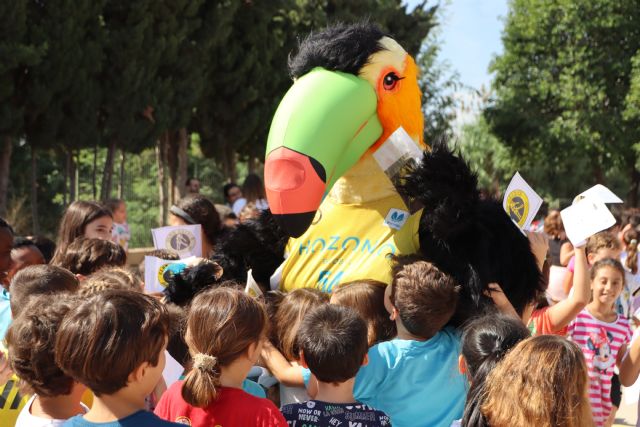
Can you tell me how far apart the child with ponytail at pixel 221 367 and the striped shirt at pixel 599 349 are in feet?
9.05

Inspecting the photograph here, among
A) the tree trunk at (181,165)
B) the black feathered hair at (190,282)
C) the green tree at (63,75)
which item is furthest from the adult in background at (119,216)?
the tree trunk at (181,165)

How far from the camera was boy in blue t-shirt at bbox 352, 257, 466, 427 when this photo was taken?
9.99 ft

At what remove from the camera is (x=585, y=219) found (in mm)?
3609

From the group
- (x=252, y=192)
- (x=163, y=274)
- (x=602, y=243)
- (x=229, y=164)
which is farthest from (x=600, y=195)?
(x=229, y=164)

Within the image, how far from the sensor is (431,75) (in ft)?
66.8

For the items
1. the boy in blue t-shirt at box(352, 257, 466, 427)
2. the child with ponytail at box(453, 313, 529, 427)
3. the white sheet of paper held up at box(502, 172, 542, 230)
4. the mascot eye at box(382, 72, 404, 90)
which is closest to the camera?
the child with ponytail at box(453, 313, 529, 427)

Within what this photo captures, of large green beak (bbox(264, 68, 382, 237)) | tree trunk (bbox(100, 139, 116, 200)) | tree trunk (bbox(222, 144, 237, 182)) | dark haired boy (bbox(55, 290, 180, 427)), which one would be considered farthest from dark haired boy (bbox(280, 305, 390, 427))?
tree trunk (bbox(222, 144, 237, 182))

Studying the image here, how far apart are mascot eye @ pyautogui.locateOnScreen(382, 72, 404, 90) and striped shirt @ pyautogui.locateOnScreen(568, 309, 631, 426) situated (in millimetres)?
1966

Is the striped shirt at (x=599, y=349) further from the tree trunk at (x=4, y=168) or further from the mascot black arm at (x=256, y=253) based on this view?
the tree trunk at (x=4, y=168)

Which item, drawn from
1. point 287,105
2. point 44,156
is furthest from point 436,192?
point 44,156

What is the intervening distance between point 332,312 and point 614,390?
279 cm

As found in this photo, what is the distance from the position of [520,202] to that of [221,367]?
1.68 m

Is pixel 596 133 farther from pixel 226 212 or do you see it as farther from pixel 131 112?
pixel 226 212

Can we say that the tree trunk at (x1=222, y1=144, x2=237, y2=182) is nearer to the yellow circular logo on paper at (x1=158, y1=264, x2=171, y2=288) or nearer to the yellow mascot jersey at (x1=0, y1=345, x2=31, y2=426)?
the yellow circular logo on paper at (x1=158, y1=264, x2=171, y2=288)
